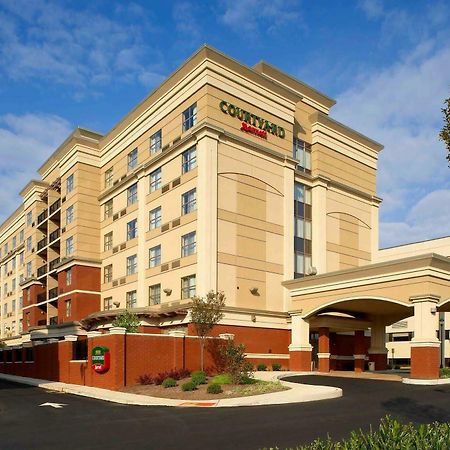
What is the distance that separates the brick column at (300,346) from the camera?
38312mm

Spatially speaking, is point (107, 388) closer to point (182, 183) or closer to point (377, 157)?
point (182, 183)

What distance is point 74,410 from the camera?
2150 centimetres

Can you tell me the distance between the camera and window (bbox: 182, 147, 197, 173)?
4089cm

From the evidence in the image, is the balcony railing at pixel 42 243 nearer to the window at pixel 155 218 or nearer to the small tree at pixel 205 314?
the window at pixel 155 218

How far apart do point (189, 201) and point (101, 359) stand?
1470 cm

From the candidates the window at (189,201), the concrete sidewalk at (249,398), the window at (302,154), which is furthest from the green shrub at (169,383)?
the window at (302,154)

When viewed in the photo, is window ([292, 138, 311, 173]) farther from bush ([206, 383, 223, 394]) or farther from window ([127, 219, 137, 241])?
bush ([206, 383, 223, 394])

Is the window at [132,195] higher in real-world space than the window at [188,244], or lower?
higher

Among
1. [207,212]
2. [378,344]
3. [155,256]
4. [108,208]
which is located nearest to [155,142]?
[155,256]

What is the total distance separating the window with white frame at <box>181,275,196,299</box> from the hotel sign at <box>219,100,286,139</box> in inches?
472

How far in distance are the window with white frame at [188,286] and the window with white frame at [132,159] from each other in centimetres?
1404

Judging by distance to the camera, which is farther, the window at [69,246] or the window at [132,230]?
the window at [69,246]

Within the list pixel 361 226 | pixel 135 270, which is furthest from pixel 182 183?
pixel 361 226

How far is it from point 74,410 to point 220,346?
13.3 metres
